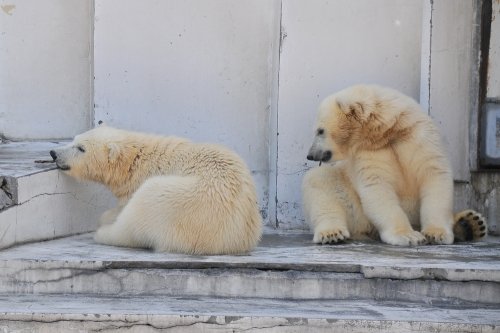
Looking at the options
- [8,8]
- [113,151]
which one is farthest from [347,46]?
[8,8]

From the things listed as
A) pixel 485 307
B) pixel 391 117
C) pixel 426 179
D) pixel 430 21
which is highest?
pixel 430 21

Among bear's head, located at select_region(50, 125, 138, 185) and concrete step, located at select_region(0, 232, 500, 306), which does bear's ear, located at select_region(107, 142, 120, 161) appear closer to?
bear's head, located at select_region(50, 125, 138, 185)

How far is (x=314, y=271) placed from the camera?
4730 mm

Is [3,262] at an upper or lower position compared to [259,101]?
lower

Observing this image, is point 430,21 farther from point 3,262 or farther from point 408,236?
point 3,262

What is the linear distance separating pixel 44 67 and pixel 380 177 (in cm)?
262

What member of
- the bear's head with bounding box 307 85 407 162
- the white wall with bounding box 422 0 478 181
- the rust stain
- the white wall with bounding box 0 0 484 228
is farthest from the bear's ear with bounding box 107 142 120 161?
the white wall with bounding box 422 0 478 181

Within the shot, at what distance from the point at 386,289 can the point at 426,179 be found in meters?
1.23

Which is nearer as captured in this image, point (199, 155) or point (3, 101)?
point (199, 155)

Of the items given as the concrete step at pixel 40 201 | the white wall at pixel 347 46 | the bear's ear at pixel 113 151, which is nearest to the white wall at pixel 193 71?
the white wall at pixel 347 46

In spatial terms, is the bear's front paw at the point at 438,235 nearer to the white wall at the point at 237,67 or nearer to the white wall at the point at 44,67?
the white wall at the point at 237,67

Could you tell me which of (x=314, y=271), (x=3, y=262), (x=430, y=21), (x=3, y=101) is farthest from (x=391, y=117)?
(x=3, y=101)

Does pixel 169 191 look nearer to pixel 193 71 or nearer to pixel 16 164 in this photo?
pixel 16 164

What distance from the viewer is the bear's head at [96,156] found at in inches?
224
